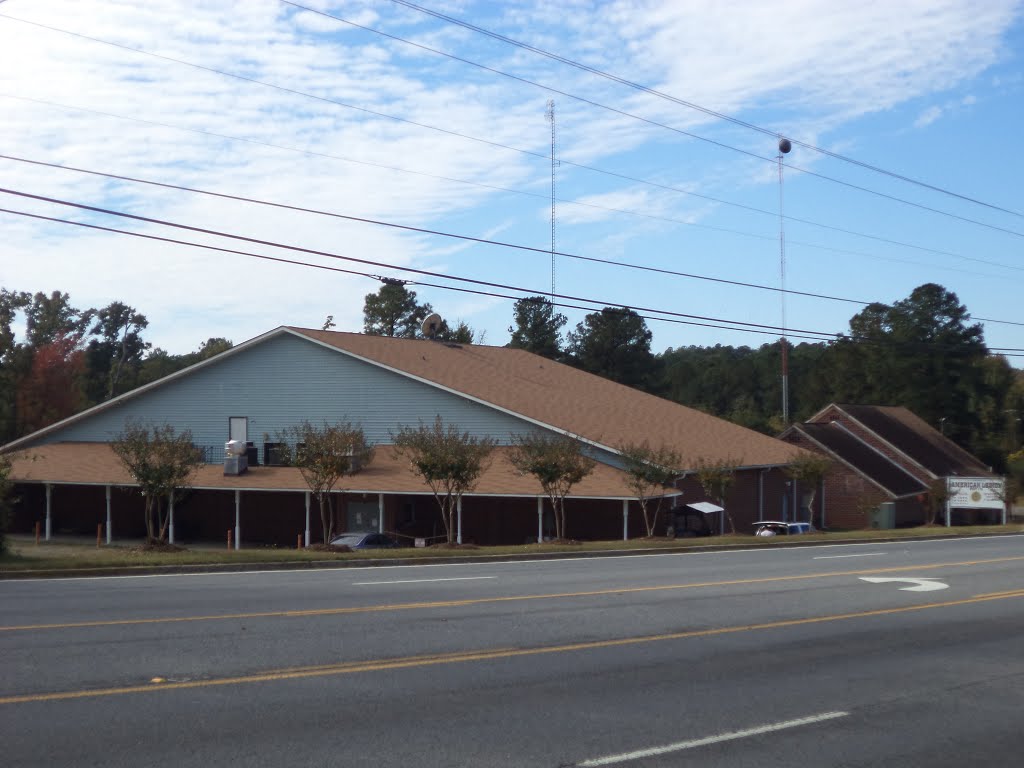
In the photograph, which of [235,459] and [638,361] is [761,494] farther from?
[638,361]

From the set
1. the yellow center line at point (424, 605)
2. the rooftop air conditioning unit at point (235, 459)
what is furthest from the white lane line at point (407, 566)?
the rooftop air conditioning unit at point (235, 459)

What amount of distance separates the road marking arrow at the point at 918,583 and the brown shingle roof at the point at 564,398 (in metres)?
16.5

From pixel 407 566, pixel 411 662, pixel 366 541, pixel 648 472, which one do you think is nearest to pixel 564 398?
pixel 648 472

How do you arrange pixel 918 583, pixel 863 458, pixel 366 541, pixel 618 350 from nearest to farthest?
pixel 918 583, pixel 366 541, pixel 863 458, pixel 618 350

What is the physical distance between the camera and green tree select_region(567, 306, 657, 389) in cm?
9388


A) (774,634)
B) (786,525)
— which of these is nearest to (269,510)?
(786,525)

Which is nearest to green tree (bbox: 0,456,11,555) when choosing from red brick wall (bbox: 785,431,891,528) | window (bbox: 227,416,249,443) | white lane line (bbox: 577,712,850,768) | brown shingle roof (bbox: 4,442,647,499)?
brown shingle roof (bbox: 4,442,647,499)

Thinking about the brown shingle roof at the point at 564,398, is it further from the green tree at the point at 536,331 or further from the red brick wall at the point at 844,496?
the green tree at the point at 536,331

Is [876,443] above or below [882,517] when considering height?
above

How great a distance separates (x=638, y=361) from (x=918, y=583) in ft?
253

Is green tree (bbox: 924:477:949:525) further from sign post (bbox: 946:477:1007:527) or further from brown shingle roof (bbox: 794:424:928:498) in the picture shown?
brown shingle roof (bbox: 794:424:928:498)

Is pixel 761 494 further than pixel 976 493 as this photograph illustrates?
No

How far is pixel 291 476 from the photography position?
37875mm

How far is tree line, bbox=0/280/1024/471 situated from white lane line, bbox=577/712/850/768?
1863 inches
